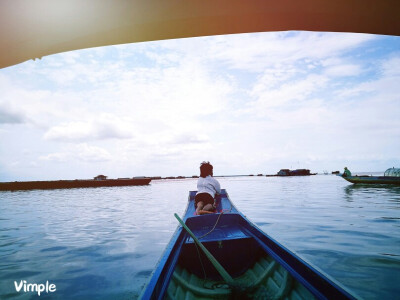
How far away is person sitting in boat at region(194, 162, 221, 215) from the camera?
574 cm

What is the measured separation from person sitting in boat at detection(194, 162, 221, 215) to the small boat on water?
136cm

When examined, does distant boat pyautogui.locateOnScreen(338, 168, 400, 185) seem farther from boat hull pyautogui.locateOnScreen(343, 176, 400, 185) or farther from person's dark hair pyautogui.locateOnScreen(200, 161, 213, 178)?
person's dark hair pyautogui.locateOnScreen(200, 161, 213, 178)

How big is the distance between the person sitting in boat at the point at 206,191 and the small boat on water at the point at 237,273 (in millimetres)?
1364

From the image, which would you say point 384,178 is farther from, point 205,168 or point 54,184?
point 54,184

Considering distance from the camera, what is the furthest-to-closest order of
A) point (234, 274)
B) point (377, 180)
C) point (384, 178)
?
point (377, 180)
point (384, 178)
point (234, 274)

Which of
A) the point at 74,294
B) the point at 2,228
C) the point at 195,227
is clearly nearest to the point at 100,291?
the point at 74,294

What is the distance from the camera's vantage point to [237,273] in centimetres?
345

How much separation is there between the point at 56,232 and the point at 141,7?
8.01 metres

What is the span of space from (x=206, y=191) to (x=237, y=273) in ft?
8.68

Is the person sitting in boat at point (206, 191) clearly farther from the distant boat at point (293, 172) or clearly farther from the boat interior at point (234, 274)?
the distant boat at point (293, 172)

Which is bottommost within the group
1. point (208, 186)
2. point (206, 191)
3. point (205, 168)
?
point (206, 191)

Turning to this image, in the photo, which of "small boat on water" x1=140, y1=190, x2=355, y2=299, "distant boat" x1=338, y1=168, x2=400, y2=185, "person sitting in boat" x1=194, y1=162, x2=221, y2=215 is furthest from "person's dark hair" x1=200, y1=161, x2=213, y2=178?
"distant boat" x1=338, y1=168, x2=400, y2=185

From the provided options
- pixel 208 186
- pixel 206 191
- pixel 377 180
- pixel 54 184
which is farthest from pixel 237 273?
pixel 54 184

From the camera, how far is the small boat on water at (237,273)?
2.18m
